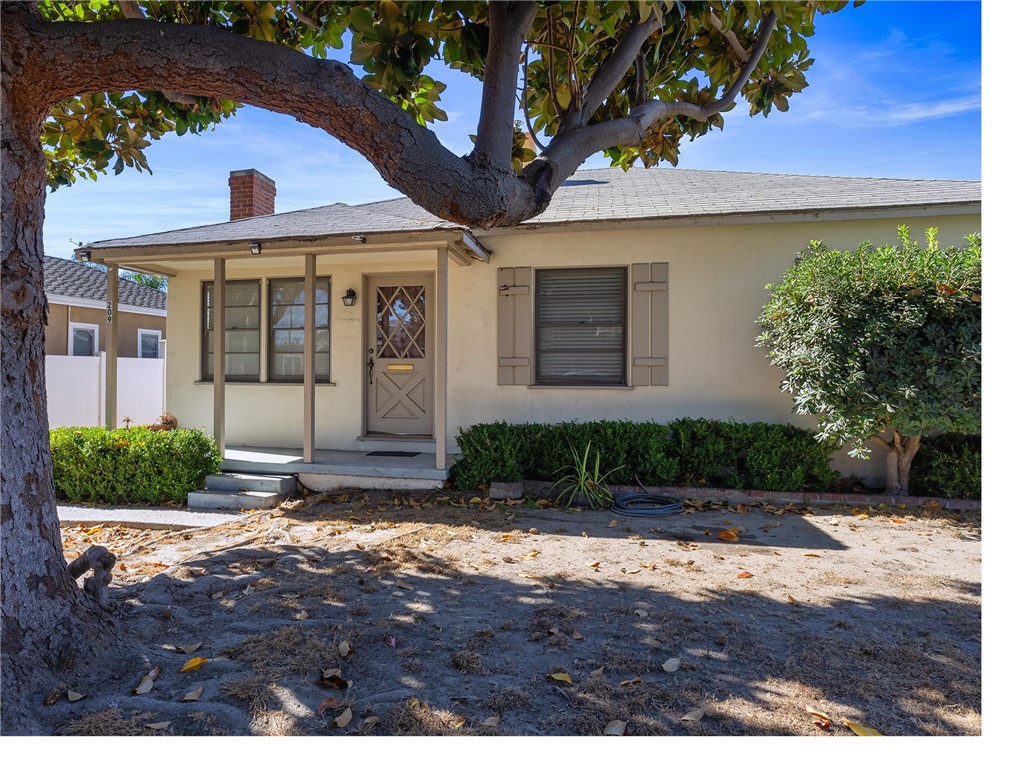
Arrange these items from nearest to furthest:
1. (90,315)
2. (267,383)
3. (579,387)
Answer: (579,387) < (267,383) < (90,315)

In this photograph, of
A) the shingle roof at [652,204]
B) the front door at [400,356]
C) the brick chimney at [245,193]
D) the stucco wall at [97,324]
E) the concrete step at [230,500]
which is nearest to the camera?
the concrete step at [230,500]

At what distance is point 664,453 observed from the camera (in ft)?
23.1

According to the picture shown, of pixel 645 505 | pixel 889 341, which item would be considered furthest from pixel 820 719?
pixel 889 341

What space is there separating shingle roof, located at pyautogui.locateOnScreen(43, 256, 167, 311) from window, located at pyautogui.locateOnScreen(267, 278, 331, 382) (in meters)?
9.57

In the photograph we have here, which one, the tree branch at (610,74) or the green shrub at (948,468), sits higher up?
the tree branch at (610,74)

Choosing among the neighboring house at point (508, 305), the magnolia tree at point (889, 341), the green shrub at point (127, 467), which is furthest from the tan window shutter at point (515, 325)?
the green shrub at point (127, 467)

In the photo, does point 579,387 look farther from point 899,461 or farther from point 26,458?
point 26,458

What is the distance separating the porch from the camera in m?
7.07

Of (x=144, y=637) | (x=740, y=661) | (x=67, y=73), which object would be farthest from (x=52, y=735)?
(x=740, y=661)

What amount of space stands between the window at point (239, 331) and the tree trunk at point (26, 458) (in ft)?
22.3

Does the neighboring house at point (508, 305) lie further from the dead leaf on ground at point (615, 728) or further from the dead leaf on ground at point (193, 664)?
the dead leaf on ground at point (615, 728)

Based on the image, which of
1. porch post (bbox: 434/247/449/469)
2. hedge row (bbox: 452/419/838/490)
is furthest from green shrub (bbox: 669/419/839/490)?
porch post (bbox: 434/247/449/469)

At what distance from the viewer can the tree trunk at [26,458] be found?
242cm

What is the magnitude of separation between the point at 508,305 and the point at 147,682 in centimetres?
599
